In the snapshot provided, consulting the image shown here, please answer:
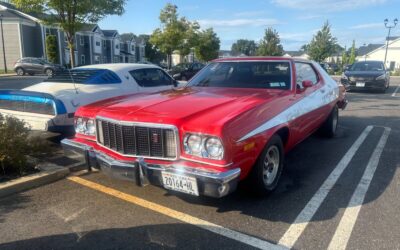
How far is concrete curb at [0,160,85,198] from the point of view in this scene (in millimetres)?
3908

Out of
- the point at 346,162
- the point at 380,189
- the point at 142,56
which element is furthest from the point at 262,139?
the point at 142,56

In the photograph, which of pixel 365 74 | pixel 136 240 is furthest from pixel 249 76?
pixel 365 74

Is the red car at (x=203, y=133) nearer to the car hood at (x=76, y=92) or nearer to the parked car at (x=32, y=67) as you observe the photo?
the car hood at (x=76, y=92)

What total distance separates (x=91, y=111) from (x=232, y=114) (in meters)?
1.73

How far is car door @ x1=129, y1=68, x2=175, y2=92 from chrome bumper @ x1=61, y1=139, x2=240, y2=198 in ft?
11.2

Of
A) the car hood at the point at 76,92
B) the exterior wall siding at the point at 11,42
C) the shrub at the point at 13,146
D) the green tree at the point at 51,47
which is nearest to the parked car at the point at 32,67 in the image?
the exterior wall siding at the point at 11,42

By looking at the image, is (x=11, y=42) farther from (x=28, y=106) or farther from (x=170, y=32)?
(x=28, y=106)

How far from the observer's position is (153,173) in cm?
309

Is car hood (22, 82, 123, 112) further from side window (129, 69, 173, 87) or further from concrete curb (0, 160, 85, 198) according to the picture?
concrete curb (0, 160, 85, 198)

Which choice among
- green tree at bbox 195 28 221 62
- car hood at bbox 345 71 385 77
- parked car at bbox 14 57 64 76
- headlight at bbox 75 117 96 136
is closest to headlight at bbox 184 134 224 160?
headlight at bbox 75 117 96 136

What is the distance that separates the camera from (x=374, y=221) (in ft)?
10.6

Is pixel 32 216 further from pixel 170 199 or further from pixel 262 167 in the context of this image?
pixel 262 167

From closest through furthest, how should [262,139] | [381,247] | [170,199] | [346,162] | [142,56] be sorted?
[381,247] → [262,139] → [170,199] → [346,162] → [142,56]

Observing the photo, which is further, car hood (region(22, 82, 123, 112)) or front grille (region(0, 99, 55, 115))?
car hood (region(22, 82, 123, 112))
